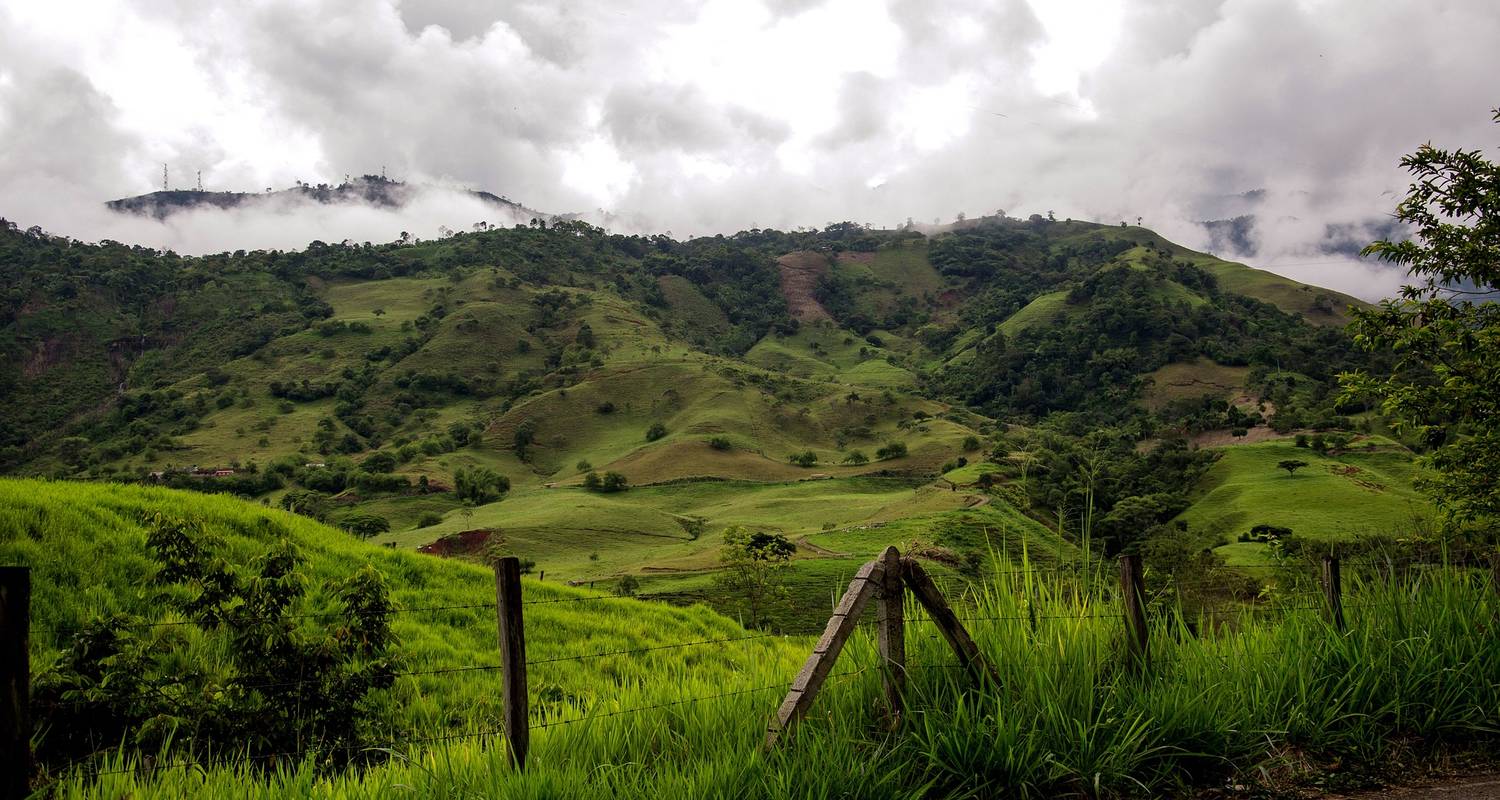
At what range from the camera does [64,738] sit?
21.1ft

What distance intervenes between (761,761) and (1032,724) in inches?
59.0

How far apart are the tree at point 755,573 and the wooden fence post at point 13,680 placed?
25.5 meters

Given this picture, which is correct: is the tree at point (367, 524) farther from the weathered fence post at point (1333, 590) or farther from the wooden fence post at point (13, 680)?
the weathered fence post at point (1333, 590)

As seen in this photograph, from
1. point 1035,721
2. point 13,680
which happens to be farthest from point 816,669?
point 13,680

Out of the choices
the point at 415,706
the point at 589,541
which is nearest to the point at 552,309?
the point at 589,541

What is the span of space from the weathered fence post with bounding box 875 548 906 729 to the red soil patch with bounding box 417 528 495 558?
183 feet

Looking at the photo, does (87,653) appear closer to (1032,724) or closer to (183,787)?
(183,787)

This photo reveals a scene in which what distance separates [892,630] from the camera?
460cm

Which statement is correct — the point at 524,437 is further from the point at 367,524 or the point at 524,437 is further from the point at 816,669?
the point at 816,669

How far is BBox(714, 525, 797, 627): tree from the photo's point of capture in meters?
31.1

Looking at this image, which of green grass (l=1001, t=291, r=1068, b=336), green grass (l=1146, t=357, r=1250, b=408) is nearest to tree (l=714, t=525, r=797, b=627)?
green grass (l=1146, t=357, r=1250, b=408)

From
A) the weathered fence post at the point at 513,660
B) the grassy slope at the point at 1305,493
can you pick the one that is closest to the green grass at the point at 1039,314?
the grassy slope at the point at 1305,493

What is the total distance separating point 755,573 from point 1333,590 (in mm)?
27506

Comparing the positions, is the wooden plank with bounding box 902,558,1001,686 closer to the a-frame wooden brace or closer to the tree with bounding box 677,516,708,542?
the a-frame wooden brace
